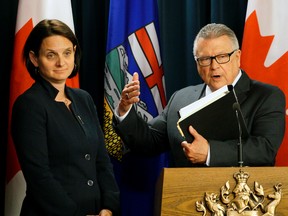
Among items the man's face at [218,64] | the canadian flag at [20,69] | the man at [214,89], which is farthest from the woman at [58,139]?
the canadian flag at [20,69]

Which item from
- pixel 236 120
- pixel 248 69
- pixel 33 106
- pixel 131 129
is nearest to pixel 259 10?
pixel 248 69

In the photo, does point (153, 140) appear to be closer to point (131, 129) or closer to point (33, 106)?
point (131, 129)

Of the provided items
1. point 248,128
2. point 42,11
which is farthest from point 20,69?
point 248,128

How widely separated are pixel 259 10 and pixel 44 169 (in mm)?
1782

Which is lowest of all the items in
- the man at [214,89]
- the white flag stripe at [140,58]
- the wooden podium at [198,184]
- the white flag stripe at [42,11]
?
the wooden podium at [198,184]

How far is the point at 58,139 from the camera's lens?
2279 millimetres

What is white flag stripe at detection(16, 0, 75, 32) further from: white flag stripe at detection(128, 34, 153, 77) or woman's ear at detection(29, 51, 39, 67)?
woman's ear at detection(29, 51, 39, 67)

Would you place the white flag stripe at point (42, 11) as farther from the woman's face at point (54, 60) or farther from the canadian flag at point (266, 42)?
the canadian flag at point (266, 42)

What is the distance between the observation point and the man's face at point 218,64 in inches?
107

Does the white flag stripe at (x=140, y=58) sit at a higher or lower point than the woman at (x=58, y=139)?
higher

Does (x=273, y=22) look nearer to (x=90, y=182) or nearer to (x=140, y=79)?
(x=140, y=79)

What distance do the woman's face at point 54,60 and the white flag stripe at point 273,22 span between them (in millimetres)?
1310

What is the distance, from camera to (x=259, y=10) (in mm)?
3373

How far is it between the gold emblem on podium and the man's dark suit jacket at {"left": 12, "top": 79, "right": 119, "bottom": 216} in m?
0.60
